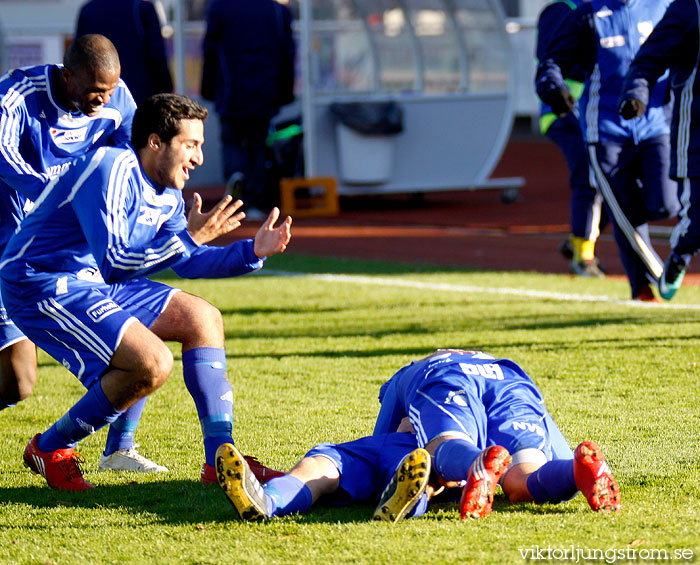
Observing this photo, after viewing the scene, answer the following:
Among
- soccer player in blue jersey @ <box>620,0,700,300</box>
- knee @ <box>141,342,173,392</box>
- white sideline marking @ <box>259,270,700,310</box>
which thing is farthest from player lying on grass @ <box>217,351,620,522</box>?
white sideline marking @ <box>259,270,700,310</box>

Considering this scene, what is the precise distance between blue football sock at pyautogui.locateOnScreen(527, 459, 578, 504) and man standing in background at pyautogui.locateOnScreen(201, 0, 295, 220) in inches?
380

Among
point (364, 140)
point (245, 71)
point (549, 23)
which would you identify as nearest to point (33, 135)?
point (549, 23)

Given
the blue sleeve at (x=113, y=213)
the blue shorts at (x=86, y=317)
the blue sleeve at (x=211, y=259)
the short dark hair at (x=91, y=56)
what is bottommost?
the blue shorts at (x=86, y=317)

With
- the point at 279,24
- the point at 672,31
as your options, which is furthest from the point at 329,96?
the point at 672,31

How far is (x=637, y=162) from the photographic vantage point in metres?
8.03

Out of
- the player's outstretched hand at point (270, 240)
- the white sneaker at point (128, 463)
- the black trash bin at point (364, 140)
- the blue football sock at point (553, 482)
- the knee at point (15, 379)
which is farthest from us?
the black trash bin at point (364, 140)

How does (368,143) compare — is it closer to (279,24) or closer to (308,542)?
(279,24)

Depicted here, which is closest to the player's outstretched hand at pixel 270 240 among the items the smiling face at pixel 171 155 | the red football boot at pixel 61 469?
the smiling face at pixel 171 155

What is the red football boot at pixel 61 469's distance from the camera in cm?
437

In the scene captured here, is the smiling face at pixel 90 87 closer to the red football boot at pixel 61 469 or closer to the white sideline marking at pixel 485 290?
the red football boot at pixel 61 469

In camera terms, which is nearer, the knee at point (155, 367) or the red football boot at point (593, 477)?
the red football boot at point (593, 477)

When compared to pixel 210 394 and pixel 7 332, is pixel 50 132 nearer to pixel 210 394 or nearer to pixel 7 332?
pixel 7 332

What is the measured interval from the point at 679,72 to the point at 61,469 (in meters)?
4.31

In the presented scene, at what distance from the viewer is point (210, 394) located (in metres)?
4.26
